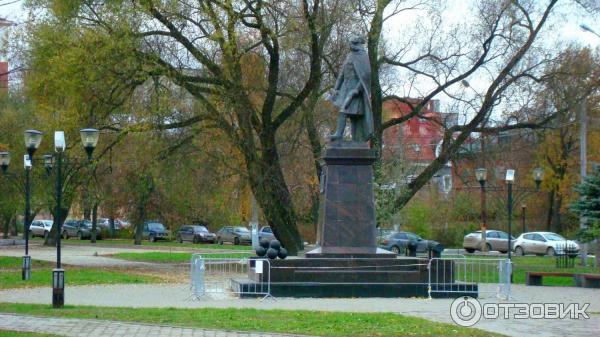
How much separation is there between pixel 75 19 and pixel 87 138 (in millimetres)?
11826

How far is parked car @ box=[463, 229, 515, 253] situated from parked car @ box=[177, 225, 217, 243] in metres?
22.2

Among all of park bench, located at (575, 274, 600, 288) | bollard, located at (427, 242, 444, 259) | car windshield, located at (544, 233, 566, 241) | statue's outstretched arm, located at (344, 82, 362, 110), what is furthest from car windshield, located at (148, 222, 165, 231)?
statue's outstretched arm, located at (344, 82, 362, 110)

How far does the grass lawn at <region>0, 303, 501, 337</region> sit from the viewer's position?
14.7 m

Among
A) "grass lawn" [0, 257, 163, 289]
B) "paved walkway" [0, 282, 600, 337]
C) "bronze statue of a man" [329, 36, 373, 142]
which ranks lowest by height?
"grass lawn" [0, 257, 163, 289]

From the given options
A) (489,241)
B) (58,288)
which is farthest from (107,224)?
(58,288)

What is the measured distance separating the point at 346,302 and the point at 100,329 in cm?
755

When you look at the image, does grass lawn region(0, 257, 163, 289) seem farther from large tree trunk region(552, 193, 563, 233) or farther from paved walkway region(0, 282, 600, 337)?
large tree trunk region(552, 193, 563, 233)

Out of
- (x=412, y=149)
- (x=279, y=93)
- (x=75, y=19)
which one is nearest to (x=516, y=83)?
(x=279, y=93)

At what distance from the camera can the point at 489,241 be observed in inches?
2158

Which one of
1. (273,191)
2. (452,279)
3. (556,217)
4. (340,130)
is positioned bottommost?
(452,279)

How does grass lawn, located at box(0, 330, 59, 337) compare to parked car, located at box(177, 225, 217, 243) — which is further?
parked car, located at box(177, 225, 217, 243)

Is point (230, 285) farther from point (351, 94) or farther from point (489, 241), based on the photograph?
point (489, 241)

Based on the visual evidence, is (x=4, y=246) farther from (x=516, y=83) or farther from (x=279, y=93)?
(x=516, y=83)

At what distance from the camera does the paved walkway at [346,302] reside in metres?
16.0
